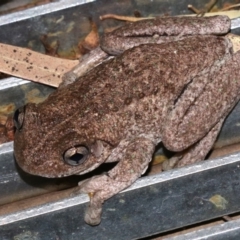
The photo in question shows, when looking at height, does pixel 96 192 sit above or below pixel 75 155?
below

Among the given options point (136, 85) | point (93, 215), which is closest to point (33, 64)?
point (136, 85)

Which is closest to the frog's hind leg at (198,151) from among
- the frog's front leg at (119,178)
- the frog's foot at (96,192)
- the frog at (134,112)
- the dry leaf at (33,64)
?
the frog at (134,112)

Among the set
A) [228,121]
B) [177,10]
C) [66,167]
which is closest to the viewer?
[66,167]

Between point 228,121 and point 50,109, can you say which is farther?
point 228,121

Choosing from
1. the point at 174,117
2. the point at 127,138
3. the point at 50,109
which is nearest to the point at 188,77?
the point at 174,117

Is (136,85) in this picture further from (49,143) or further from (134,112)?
(49,143)

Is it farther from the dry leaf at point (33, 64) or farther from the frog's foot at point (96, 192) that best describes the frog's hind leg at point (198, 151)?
the dry leaf at point (33, 64)

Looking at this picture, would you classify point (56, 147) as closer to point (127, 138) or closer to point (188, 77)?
point (127, 138)

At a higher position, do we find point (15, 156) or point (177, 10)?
point (177, 10)
